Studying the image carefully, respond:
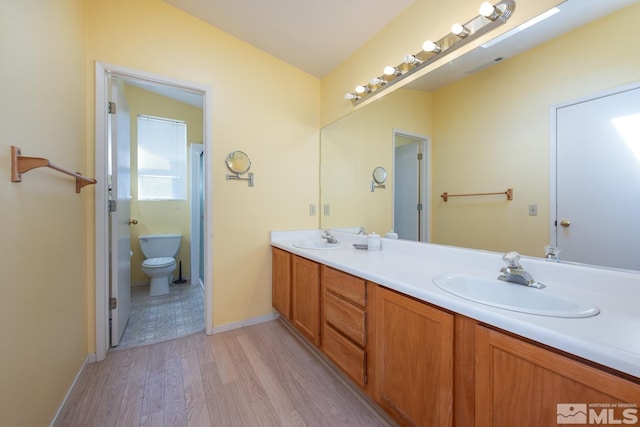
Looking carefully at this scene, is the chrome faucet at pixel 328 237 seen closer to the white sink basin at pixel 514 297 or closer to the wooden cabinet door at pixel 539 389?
the white sink basin at pixel 514 297

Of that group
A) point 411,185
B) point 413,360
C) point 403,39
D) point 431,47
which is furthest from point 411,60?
point 413,360

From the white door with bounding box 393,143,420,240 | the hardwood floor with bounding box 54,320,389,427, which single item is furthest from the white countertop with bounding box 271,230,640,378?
the hardwood floor with bounding box 54,320,389,427

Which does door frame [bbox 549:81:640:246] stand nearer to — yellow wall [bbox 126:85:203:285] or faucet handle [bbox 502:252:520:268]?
faucet handle [bbox 502:252:520:268]

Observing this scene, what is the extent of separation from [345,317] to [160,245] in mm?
2834

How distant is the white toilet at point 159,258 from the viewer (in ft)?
9.68

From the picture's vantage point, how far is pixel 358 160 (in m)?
2.34

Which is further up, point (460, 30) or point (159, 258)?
point (460, 30)

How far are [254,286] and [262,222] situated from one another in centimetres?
59

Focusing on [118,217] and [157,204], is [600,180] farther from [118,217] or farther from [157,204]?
[157,204]

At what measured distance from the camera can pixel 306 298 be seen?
1.87m

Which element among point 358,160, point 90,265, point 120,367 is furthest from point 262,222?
point 120,367

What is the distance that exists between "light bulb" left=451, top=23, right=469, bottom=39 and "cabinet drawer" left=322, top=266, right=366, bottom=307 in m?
1.37

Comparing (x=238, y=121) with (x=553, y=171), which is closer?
(x=553, y=171)

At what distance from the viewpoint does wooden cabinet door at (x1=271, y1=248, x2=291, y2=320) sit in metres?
2.13
